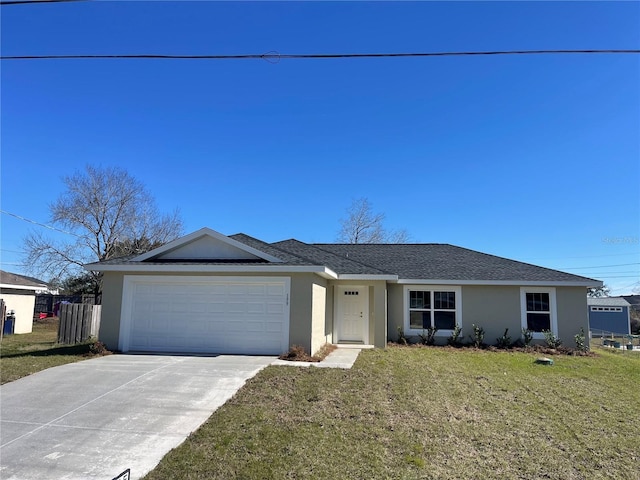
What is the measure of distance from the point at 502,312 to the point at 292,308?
9.32m

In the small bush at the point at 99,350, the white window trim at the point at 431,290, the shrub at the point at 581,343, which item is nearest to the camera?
the small bush at the point at 99,350

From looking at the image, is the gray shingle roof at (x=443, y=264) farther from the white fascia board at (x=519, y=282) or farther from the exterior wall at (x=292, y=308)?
the exterior wall at (x=292, y=308)

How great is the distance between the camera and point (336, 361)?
35.9 feet

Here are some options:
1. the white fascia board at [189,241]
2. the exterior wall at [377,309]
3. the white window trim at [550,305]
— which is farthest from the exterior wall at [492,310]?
the white fascia board at [189,241]

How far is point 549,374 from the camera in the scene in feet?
34.8

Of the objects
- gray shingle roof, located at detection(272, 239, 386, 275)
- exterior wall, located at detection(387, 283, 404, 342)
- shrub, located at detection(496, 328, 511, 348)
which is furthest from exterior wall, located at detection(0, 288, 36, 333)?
shrub, located at detection(496, 328, 511, 348)

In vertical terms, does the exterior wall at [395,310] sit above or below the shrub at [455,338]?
above

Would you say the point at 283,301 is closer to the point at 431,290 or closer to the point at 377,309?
the point at 377,309

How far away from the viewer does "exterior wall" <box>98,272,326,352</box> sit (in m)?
11.4

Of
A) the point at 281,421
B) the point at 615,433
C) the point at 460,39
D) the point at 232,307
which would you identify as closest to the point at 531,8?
the point at 460,39

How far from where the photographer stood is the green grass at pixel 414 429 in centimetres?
491

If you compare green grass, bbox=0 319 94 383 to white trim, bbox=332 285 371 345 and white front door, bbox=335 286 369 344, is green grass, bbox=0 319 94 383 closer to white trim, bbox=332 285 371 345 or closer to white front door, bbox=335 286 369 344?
white trim, bbox=332 285 371 345

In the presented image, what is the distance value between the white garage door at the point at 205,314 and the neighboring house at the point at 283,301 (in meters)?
0.03

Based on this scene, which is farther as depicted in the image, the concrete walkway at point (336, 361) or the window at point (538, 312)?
the window at point (538, 312)
